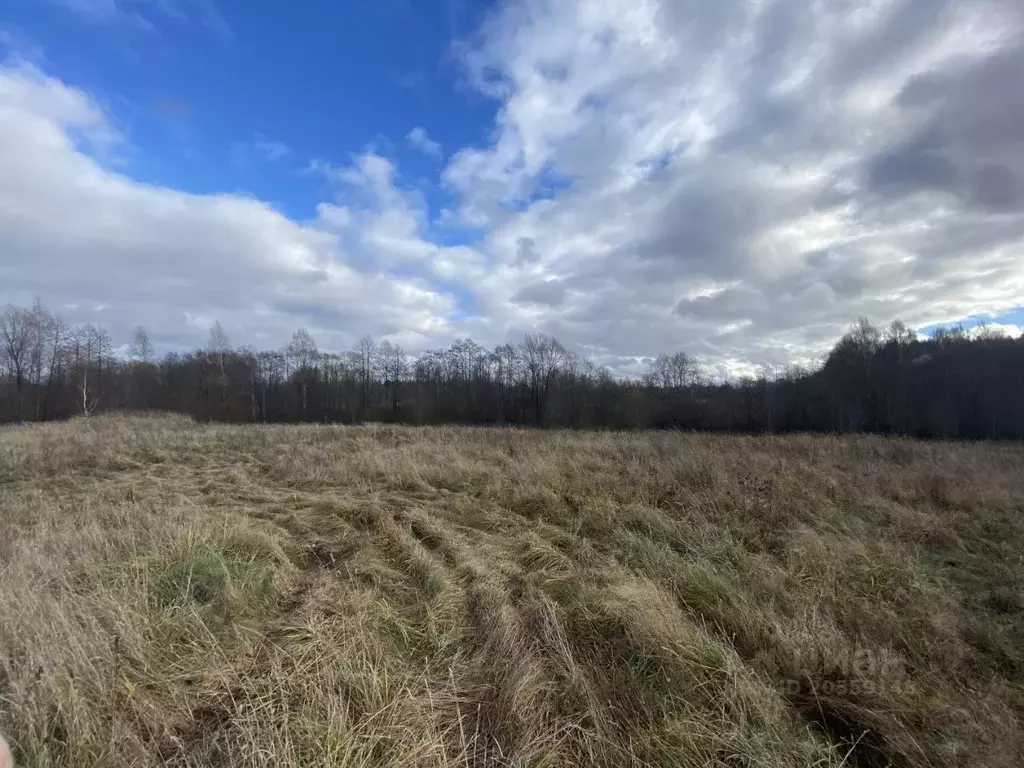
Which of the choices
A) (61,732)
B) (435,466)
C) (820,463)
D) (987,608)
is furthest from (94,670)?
(820,463)

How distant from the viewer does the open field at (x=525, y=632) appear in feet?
8.05

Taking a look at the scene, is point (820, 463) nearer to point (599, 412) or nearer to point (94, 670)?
point (94, 670)

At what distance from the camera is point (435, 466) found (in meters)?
11.3

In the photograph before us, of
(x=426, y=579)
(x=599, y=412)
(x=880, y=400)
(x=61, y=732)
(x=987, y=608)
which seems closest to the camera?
(x=61, y=732)

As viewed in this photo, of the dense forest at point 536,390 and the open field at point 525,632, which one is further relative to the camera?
the dense forest at point 536,390

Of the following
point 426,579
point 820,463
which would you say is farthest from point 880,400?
point 426,579

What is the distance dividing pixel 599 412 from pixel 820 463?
44.3m

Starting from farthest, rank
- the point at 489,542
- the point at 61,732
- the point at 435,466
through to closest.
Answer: the point at 435,466, the point at 489,542, the point at 61,732

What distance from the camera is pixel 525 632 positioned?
3.74m

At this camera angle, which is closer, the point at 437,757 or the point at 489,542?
the point at 437,757

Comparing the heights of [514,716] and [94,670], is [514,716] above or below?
below

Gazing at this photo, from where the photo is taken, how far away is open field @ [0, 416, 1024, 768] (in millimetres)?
2453

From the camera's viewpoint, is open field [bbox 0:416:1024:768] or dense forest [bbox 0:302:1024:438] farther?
dense forest [bbox 0:302:1024:438]

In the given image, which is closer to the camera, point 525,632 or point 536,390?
point 525,632
